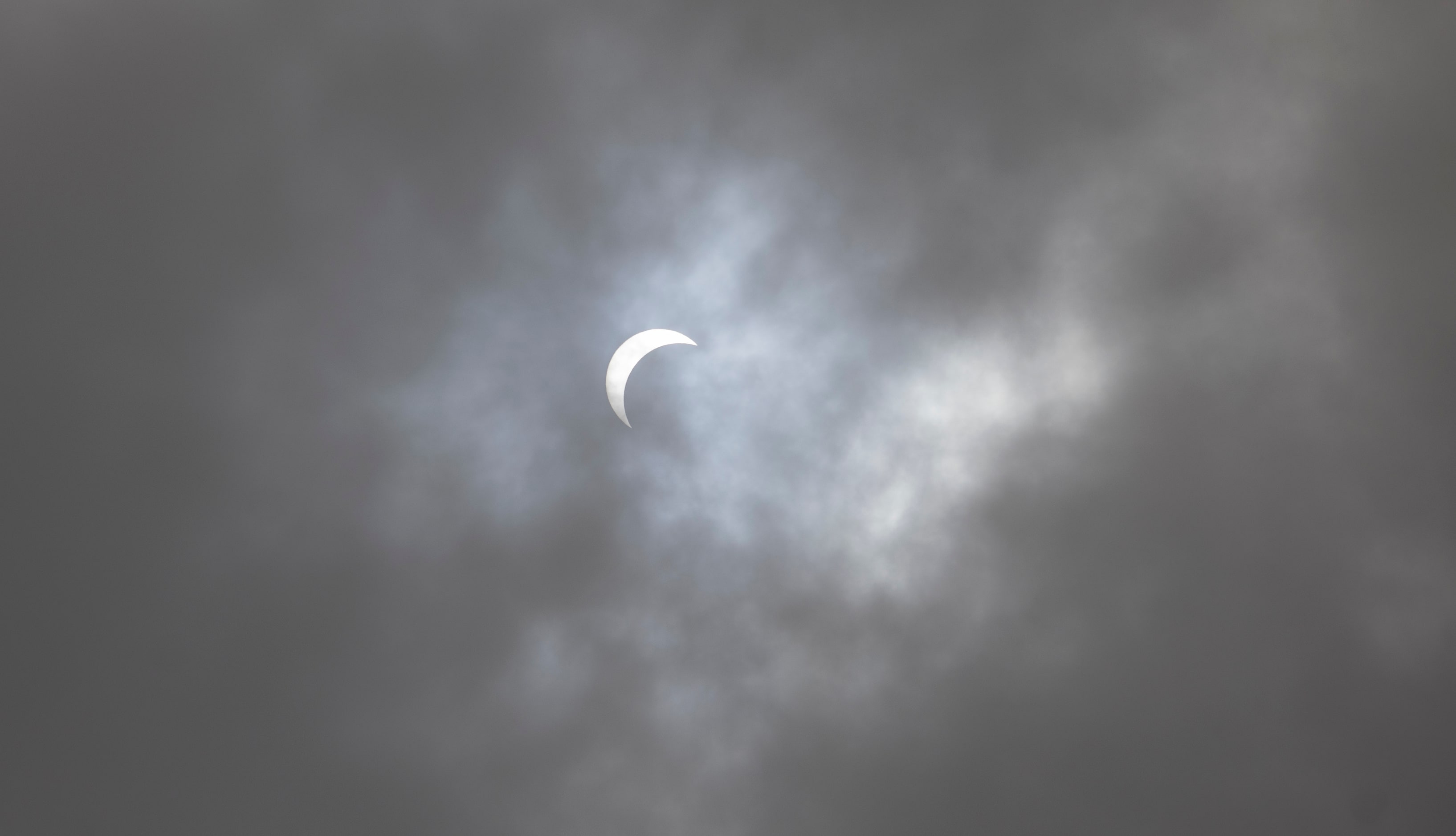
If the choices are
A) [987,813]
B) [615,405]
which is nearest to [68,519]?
[615,405]

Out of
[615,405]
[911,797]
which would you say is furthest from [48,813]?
[911,797]

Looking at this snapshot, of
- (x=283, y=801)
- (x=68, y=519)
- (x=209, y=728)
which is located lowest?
(x=283, y=801)

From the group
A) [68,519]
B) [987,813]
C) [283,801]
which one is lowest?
[987,813]

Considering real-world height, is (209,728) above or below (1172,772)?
above

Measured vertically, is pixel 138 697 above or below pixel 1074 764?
above

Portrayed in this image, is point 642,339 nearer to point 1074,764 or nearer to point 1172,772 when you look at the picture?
point 1074,764

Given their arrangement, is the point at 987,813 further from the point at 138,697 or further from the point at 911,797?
the point at 138,697
